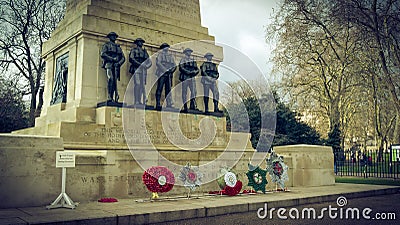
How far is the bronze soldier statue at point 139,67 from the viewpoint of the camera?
14.7 metres

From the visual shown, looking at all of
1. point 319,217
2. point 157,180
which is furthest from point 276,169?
point 157,180

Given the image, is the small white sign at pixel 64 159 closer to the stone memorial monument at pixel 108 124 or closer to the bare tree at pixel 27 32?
the stone memorial monument at pixel 108 124

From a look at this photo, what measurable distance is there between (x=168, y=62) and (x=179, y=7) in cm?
420

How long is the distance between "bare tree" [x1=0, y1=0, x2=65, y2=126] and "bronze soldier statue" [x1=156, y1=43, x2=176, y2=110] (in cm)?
1700

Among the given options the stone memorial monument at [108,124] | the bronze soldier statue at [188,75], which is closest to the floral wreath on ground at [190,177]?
the stone memorial monument at [108,124]

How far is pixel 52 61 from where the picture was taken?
704 inches

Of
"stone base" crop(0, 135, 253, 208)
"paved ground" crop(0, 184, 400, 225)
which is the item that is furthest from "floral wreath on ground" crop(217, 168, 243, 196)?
"stone base" crop(0, 135, 253, 208)

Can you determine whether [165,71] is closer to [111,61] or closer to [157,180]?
[111,61]

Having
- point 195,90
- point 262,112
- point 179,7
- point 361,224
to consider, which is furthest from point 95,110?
point 262,112

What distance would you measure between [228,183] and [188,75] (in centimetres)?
606

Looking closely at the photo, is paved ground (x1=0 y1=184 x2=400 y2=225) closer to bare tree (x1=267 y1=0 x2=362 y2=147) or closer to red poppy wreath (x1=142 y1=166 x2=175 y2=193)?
red poppy wreath (x1=142 y1=166 x2=175 y2=193)

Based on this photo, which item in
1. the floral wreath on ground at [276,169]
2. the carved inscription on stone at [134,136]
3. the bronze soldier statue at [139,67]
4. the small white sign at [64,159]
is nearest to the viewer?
the small white sign at [64,159]

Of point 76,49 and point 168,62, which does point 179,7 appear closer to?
point 168,62

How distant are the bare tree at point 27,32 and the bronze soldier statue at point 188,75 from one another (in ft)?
55.9
